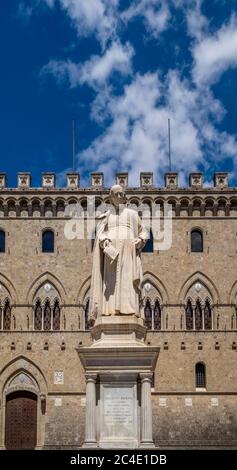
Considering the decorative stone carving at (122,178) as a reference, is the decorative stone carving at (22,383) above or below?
below

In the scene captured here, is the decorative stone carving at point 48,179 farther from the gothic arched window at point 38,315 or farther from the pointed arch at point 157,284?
the pointed arch at point 157,284

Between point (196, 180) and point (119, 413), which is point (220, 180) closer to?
point (196, 180)

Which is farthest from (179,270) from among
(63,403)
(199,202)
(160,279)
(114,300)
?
(114,300)

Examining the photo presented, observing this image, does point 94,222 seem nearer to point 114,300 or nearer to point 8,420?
point 8,420

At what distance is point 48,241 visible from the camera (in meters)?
40.6

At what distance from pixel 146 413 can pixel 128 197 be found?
2906cm

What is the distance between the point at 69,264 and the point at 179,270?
5.41 meters

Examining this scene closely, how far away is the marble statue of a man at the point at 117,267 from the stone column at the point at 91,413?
1.15 m

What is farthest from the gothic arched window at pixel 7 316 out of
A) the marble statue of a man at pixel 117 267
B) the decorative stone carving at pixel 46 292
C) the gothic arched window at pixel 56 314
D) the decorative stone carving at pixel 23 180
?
the marble statue of a man at pixel 117 267

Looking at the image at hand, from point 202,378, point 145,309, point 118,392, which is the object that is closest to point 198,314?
point 145,309

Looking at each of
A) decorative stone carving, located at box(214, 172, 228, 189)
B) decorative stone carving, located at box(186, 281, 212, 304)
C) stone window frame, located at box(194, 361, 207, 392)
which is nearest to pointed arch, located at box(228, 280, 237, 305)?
decorative stone carving, located at box(186, 281, 212, 304)

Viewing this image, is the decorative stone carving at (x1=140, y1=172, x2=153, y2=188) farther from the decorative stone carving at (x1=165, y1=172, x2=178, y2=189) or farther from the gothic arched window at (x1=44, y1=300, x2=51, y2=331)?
the gothic arched window at (x1=44, y1=300, x2=51, y2=331)

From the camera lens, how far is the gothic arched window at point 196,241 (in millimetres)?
40375

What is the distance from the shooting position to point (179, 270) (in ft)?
131
